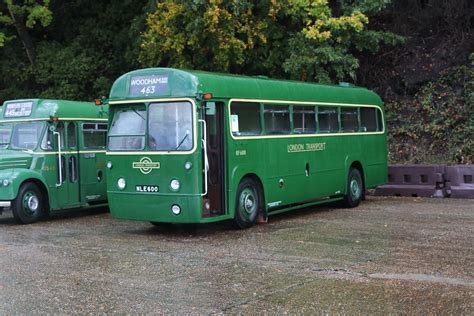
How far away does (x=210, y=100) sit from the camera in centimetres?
1211

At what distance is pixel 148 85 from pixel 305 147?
13.4 ft

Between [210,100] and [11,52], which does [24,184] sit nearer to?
[210,100]

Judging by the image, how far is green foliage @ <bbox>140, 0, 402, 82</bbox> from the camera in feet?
67.3

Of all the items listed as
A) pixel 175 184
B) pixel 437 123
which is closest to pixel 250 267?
pixel 175 184

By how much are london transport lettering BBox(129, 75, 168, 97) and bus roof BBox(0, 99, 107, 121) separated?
3912 millimetres

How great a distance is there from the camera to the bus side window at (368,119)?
56.1 feet

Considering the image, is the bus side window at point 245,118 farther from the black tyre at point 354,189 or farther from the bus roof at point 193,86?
the black tyre at point 354,189

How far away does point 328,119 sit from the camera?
15.7 meters

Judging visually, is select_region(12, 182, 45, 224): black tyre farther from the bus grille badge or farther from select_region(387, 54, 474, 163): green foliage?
select_region(387, 54, 474, 163): green foliage

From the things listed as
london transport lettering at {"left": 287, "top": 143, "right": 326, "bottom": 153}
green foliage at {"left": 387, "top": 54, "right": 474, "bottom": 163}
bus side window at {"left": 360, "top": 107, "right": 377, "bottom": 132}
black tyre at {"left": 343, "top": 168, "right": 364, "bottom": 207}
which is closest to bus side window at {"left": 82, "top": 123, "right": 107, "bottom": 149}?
london transport lettering at {"left": 287, "top": 143, "right": 326, "bottom": 153}

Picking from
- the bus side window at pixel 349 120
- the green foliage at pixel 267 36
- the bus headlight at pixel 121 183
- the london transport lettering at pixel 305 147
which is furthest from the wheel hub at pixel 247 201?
the green foliage at pixel 267 36

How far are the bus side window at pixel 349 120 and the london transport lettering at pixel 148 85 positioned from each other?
5619 millimetres

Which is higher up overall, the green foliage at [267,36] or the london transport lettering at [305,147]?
the green foliage at [267,36]

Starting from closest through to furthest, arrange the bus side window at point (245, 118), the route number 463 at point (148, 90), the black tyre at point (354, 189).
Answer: the route number 463 at point (148, 90) → the bus side window at point (245, 118) → the black tyre at point (354, 189)
